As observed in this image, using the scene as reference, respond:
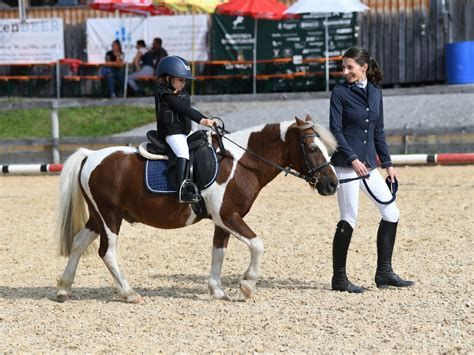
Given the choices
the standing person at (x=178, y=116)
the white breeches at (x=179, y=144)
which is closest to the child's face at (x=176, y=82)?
the standing person at (x=178, y=116)

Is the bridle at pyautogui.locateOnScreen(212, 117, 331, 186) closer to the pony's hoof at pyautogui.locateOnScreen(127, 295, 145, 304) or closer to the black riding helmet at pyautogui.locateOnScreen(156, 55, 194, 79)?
the black riding helmet at pyautogui.locateOnScreen(156, 55, 194, 79)

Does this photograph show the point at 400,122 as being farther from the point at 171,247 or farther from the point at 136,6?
the point at 171,247

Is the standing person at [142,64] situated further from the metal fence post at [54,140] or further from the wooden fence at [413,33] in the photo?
the metal fence post at [54,140]

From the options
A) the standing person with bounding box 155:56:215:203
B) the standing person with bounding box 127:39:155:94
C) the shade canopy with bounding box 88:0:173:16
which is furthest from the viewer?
the standing person with bounding box 127:39:155:94

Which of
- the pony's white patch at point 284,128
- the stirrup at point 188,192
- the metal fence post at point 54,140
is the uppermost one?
the pony's white patch at point 284,128

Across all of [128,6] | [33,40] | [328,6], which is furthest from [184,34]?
[328,6]

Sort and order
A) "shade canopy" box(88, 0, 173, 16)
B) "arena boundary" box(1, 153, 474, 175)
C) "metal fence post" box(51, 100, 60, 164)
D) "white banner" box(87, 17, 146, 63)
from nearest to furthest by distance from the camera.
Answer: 1. "arena boundary" box(1, 153, 474, 175)
2. "metal fence post" box(51, 100, 60, 164)
3. "shade canopy" box(88, 0, 173, 16)
4. "white banner" box(87, 17, 146, 63)

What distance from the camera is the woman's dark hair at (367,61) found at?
756cm

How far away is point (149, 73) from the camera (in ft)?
79.1

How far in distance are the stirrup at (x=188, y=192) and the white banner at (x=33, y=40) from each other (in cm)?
1913

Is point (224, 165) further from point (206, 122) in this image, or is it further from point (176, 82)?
point (176, 82)

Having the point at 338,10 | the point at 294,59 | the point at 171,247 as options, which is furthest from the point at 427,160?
the point at 294,59

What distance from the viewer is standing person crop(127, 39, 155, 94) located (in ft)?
78.0

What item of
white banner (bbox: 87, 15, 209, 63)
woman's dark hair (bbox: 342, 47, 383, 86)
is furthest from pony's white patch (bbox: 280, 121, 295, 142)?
white banner (bbox: 87, 15, 209, 63)
